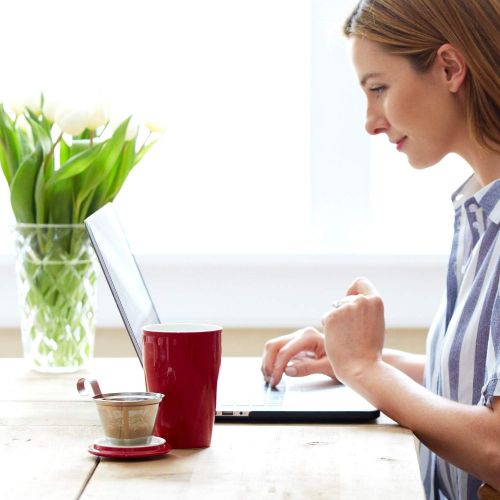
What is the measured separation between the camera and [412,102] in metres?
1.49

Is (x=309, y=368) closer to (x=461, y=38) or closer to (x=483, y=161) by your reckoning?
(x=483, y=161)

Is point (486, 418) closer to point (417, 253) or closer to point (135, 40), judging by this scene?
point (417, 253)

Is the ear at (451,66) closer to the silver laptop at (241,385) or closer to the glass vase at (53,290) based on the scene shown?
the silver laptop at (241,385)

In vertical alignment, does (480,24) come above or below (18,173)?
above

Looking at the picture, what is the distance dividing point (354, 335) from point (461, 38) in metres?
0.43

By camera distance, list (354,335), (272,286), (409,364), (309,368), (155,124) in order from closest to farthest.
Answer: (354,335)
(309,368)
(409,364)
(155,124)
(272,286)

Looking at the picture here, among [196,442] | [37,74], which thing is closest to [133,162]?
[196,442]

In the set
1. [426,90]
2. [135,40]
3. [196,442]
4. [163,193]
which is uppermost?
[135,40]

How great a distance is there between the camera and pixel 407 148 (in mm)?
1559

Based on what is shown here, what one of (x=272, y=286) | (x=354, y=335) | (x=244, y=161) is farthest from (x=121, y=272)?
(x=244, y=161)

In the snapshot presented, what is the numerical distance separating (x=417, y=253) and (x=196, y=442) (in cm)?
138

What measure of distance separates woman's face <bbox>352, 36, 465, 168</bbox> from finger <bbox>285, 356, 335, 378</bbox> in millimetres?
327

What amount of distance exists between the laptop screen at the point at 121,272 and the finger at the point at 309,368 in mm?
223

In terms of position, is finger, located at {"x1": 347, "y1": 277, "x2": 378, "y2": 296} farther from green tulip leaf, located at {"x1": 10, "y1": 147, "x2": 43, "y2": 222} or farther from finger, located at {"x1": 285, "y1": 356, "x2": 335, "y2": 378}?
green tulip leaf, located at {"x1": 10, "y1": 147, "x2": 43, "y2": 222}
